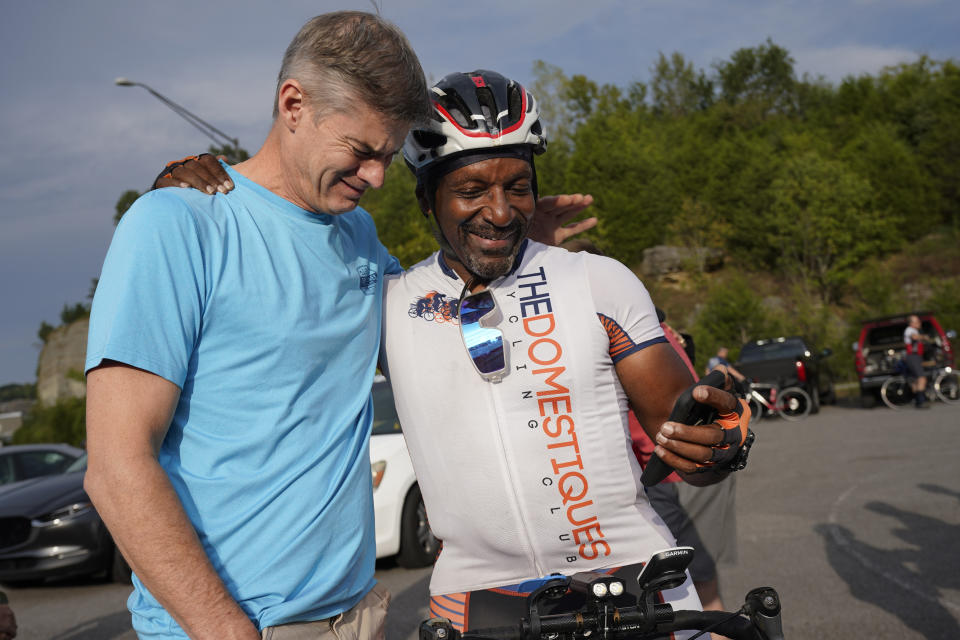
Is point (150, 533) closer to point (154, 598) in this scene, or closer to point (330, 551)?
point (154, 598)

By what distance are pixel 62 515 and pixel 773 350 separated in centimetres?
1935

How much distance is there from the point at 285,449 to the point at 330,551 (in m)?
0.30

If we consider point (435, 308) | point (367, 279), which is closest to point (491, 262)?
point (435, 308)

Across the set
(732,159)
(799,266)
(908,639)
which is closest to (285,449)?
(908,639)

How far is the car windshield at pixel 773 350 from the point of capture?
2309cm

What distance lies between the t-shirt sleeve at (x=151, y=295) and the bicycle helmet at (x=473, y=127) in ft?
2.94

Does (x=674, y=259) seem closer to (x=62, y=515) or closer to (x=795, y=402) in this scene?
(x=795, y=402)

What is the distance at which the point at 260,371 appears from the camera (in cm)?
199

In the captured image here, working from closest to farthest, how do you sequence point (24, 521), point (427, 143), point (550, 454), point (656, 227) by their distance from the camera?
point (550, 454)
point (427, 143)
point (24, 521)
point (656, 227)

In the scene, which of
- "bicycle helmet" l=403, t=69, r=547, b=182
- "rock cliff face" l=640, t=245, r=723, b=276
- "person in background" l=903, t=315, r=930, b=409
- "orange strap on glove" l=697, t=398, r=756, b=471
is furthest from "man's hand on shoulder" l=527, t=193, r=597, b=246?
"rock cliff face" l=640, t=245, r=723, b=276

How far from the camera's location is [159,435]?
180cm

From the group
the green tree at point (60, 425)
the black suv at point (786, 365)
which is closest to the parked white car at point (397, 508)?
the black suv at point (786, 365)

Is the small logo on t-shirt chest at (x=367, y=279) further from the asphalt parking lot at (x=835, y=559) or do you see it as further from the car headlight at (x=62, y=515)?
the car headlight at (x=62, y=515)

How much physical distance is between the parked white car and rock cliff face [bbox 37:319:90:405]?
80305 millimetres
